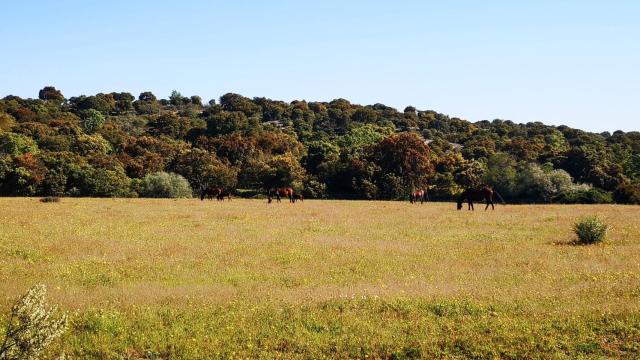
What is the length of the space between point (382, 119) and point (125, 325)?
166897 mm

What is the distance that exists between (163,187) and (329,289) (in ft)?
195

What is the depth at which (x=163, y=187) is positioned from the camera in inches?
2832

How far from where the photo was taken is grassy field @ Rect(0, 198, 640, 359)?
12.0 m

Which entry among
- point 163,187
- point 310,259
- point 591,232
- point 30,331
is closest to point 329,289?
point 310,259

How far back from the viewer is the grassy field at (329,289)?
39.4 feet

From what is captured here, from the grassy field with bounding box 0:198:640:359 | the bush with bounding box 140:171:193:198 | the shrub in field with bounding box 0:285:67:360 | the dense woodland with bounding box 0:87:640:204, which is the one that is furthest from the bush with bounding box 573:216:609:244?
the bush with bounding box 140:171:193:198

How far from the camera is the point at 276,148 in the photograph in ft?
364

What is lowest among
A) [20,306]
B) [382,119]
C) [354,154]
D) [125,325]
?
[125,325]

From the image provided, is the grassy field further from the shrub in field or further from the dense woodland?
the dense woodland

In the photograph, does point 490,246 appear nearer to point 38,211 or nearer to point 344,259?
point 344,259

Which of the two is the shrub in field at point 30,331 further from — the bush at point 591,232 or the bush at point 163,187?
the bush at point 163,187

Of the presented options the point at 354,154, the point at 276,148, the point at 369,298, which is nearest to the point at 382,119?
the point at 276,148

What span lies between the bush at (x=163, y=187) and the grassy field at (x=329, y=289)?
4031 centimetres

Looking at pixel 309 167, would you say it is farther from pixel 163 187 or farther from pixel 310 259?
pixel 310 259
